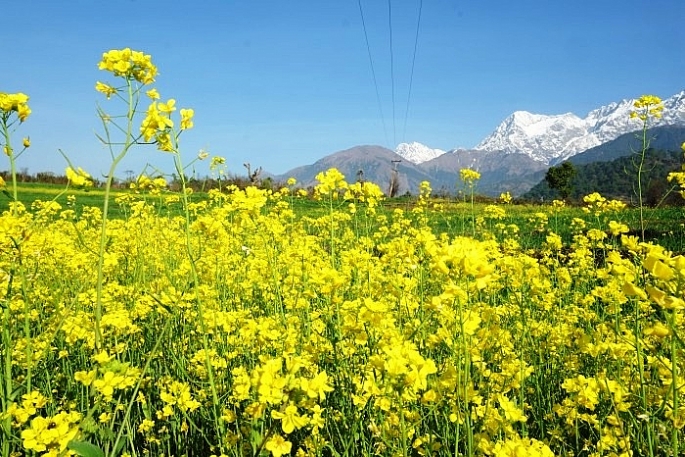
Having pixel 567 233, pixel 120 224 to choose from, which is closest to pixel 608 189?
pixel 567 233

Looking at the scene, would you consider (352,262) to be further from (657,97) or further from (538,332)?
(657,97)

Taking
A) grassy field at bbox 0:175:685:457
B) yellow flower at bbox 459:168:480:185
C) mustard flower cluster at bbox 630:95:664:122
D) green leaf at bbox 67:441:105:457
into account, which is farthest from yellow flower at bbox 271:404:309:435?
yellow flower at bbox 459:168:480:185

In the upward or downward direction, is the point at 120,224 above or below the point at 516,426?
above

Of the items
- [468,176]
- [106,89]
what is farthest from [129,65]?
[468,176]

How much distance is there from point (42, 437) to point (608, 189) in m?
148

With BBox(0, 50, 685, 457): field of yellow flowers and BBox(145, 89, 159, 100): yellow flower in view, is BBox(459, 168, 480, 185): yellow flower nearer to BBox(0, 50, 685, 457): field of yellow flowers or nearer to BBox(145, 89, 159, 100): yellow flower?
BBox(0, 50, 685, 457): field of yellow flowers

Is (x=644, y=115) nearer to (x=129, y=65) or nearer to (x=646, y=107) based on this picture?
(x=646, y=107)

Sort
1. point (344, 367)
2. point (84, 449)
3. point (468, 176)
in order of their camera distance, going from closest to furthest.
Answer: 1. point (84, 449)
2. point (344, 367)
3. point (468, 176)

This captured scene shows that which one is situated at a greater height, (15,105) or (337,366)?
(15,105)

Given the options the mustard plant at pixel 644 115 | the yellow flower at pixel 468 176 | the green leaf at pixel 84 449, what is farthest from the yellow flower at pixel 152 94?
the yellow flower at pixel 468 176

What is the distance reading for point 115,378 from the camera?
5.90 feet

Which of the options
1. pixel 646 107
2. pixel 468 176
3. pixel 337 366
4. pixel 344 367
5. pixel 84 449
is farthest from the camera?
pixel 468 176

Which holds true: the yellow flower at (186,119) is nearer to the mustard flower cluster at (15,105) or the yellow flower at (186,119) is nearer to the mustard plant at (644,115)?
the mustard flower cluster at (15,105)

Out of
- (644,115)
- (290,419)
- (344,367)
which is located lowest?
(344,367)
